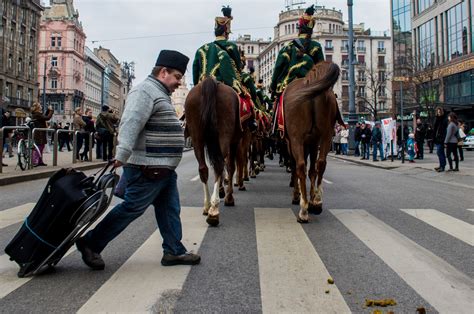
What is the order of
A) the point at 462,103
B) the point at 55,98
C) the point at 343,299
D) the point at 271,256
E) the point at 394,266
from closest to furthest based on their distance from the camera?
the point at 343,299
the point at 394,266
the point at 271,256
the point at 462,103
the point at 55,98

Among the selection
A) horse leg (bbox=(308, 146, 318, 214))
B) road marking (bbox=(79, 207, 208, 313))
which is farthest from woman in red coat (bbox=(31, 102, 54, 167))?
road marking (bbox=(79, 207, 208, 313))

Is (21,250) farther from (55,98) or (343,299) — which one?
(55,98)

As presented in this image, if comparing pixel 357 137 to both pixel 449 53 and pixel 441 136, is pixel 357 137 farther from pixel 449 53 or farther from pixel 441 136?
pixel 449 53

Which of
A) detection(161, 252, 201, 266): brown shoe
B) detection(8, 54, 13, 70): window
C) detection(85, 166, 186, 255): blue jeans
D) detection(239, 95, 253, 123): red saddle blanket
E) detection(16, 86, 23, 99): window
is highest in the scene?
detection(8, 54, 13, 70): window

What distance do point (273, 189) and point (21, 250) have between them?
6.27m

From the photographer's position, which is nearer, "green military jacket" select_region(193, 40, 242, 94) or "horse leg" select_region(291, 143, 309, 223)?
"horse leg" select_region(291, 143, 309, 223)

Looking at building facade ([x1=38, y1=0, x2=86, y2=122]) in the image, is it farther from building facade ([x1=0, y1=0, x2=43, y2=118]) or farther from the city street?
the city street

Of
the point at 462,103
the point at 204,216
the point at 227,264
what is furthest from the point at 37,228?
the point at 462,103

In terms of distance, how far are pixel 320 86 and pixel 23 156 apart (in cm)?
943

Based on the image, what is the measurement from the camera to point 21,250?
3270 mm

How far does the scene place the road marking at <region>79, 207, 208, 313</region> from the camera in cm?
279

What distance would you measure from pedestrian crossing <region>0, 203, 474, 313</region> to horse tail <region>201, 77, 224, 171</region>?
0.94 metres

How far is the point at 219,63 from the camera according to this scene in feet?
22.0

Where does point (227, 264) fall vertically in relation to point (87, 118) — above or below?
below
